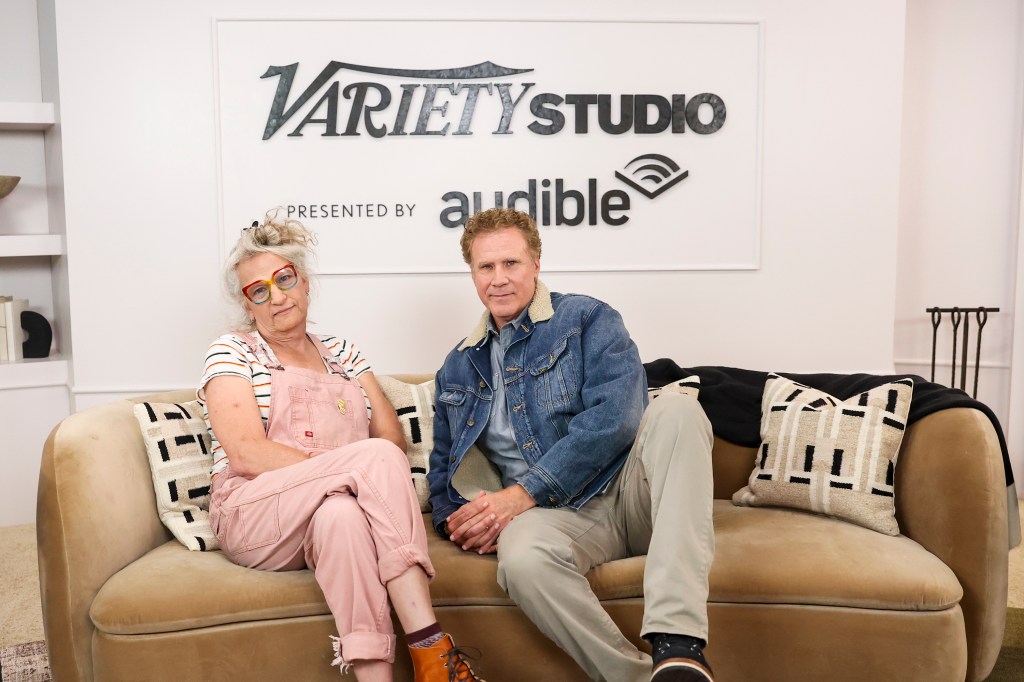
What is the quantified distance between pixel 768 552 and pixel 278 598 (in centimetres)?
122

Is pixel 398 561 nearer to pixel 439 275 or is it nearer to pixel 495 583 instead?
pixel 495 583

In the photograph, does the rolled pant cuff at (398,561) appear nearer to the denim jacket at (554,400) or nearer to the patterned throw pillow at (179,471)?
the denim jacket at (554,400)

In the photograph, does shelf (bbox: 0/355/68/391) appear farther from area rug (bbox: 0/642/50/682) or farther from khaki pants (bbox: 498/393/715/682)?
khaki pants (bbox: 498/393/715/682)

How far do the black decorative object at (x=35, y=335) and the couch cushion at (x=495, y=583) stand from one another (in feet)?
6.85

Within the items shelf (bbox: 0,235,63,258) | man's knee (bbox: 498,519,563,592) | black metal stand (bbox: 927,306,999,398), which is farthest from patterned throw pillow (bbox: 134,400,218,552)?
black metal stand (bbox: 927,306,999,398)

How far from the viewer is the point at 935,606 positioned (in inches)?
78.2

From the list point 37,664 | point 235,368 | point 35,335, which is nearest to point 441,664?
point 235,368

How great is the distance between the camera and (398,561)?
74.2 inches

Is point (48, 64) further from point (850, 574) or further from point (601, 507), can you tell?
point (850, 574)

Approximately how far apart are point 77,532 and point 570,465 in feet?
3.99

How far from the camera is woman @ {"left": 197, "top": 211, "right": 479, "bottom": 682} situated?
1866 millimetres

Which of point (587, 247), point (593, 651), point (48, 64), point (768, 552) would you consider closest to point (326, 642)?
point (593, 651)

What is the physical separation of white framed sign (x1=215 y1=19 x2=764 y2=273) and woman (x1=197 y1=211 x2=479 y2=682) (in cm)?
97

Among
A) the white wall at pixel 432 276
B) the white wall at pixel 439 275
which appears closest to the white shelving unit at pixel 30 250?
the white wall at pixel 439 275
